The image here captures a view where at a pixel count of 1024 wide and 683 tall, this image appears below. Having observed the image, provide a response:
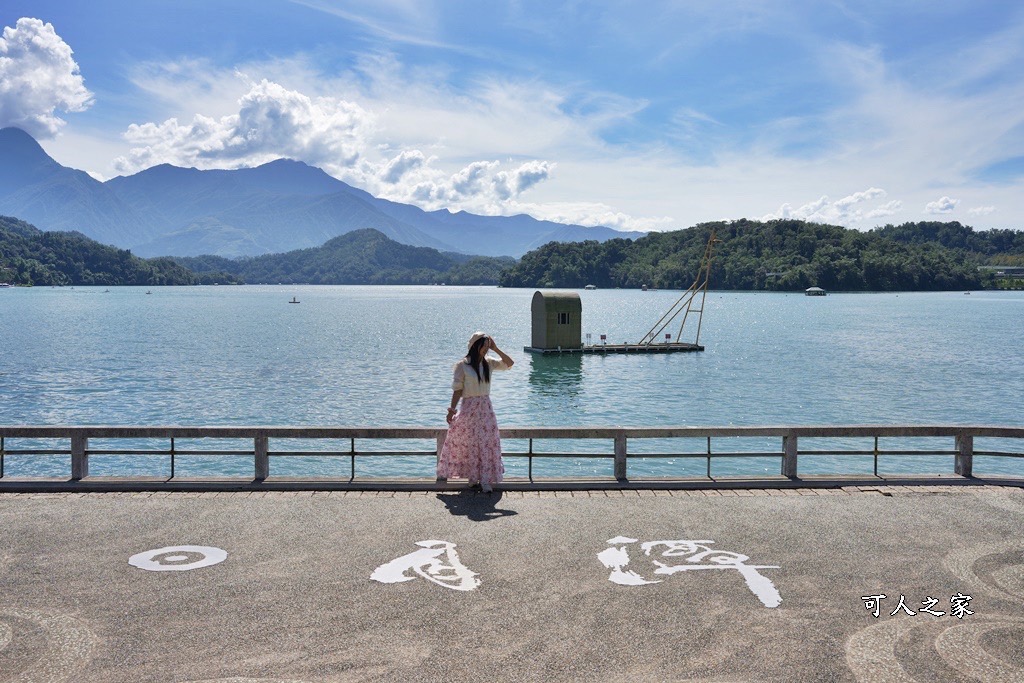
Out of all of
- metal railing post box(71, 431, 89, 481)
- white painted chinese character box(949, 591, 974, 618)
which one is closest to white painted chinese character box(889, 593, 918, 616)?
white painted chinese character box(949, 591, 974, 618)

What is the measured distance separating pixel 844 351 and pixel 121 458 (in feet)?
215

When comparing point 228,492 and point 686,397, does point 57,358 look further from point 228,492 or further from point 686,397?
point 228,492

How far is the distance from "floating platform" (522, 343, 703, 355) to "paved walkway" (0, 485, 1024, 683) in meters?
54.8

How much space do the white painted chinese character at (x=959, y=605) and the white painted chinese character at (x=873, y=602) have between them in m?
0.56

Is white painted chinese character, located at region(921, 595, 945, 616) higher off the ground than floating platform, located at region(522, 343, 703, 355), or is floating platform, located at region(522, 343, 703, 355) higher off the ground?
white painted chinese character, located at region(921, 595, 945, 616)

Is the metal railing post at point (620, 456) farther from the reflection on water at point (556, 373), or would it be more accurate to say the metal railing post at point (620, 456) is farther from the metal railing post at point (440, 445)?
the reflection on water at point (556, 373)

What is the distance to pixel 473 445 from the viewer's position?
10523mm

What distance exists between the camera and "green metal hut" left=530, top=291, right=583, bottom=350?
65.5m

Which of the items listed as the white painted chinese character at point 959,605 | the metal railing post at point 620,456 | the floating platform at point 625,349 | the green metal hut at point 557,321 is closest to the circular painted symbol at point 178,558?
the metal railing post at point 620,456

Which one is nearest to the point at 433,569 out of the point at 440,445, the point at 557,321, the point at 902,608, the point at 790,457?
the point at 440,445

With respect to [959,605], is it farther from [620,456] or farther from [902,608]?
[620,456]

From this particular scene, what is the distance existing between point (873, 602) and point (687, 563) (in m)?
1.78

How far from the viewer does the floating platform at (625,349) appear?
65.5m

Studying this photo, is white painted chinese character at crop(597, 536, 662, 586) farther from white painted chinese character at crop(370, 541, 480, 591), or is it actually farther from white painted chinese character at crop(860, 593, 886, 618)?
white painted chinese character at crop(860, 593, 886, 618)
